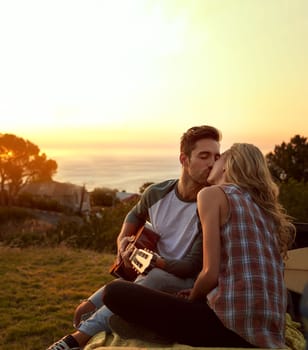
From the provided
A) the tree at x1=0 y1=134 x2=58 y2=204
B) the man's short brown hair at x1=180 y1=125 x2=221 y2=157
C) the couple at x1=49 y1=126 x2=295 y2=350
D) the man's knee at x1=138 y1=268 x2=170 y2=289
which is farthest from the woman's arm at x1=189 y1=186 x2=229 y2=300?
the tree at x1=0 y1=134 x2=58 y2=204

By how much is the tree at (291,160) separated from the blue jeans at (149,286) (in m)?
8.70

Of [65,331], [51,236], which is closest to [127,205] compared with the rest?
[51,236]

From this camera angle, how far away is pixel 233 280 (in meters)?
2.08

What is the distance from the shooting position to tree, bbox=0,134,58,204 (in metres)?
27.2

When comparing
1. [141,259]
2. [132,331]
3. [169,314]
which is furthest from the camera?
[141,259]

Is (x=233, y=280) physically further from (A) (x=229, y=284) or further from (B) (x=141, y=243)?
(B) (x=141, y=243)

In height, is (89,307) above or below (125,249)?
below

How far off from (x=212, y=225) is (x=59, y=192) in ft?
95.8

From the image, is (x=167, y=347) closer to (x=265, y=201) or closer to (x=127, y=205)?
(x=265, y=201)

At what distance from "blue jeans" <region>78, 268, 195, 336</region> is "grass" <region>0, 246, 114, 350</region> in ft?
4.72

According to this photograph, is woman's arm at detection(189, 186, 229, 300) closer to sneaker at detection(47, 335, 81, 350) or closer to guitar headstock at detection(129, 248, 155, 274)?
guitar headstock at detection(129, 248, 155, 274)

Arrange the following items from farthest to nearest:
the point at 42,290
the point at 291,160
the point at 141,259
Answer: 1. the point at 291,160
2. the point at 42,290
3. the point at 141,259

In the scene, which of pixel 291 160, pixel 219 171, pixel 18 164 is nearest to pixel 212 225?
pixel 219 171

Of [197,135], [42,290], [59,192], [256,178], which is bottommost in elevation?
[59,192]
